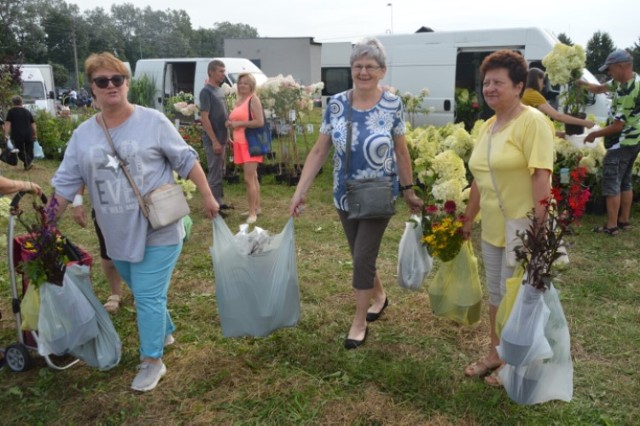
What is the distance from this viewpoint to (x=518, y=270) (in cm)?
241

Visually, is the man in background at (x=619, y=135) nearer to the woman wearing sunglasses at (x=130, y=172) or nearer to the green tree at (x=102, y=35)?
the woman wearing sunglasses at (x=130, y=172)

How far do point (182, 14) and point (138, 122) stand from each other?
330 ft

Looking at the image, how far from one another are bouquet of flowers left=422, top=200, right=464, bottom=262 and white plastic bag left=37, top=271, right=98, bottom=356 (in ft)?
6.24

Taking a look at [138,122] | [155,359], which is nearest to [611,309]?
[155,359]

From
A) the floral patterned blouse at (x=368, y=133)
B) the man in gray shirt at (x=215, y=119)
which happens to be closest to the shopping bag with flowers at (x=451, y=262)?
the floral patterned blouse at (x=368, y=133)

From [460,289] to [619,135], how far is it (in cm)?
329

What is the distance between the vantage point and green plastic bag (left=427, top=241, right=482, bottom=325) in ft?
10.0

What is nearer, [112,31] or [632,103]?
[632,103]

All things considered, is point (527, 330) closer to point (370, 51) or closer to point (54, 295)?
point (370, 51)

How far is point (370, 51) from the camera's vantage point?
2.86 metres

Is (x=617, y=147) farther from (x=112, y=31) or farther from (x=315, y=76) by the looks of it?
(x=112, y=31)

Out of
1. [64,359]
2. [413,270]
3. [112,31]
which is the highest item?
[112,31]

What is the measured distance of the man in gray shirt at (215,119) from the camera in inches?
236

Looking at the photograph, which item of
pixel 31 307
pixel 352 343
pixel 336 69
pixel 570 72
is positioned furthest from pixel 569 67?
pixel 336 69
